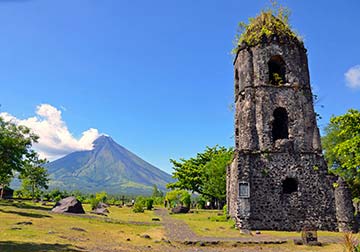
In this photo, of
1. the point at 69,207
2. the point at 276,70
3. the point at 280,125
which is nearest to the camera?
the point at 280,125

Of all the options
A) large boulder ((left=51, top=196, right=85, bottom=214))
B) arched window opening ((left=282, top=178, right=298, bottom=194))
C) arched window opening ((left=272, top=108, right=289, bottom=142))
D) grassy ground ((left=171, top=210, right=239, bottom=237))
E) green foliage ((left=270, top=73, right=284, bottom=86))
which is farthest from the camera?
large boulder ((left=51, top=196, right=85, bottom=214))

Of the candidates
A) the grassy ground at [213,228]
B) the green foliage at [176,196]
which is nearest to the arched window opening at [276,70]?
the grassy ground at [213,228]

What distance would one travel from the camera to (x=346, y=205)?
1516cm

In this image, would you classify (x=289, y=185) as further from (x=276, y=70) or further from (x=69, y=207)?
(x=69, y=207)

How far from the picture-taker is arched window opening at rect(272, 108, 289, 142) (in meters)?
17.8

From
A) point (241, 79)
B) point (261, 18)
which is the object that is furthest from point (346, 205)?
point (261, 18)

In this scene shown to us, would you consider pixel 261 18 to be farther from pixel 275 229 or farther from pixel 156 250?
pixel 156 250

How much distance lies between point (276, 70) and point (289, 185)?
6.95 meters

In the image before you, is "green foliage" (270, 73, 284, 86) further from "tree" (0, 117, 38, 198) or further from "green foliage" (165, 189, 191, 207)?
"green foliage" (165, 189, 191, 207)

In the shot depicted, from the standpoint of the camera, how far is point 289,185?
1650 centimetres

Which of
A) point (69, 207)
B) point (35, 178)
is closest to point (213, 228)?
point (69, 207)

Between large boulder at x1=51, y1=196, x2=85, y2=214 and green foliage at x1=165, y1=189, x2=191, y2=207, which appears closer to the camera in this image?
large boulder at x1=51, y1=196, x2=85, y2=214

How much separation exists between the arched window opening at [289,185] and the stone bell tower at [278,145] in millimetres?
Result: 49

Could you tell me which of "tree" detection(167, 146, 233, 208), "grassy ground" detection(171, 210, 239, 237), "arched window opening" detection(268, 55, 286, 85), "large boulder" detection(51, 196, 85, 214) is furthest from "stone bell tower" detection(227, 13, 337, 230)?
"tree" detection(167, 146, 233, 208)
